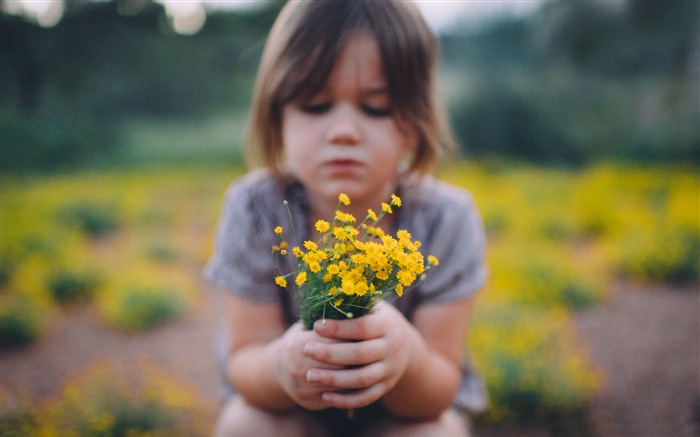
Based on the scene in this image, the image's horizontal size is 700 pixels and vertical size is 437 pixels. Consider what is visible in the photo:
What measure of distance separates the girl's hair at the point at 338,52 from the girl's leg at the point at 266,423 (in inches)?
35.2

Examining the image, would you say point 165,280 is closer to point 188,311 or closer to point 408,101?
point 188,311

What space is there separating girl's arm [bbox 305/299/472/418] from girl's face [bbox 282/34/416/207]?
404 mm

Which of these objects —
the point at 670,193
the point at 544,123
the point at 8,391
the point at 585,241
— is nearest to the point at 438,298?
the point at 8,391

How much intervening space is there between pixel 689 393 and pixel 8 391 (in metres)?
3.64

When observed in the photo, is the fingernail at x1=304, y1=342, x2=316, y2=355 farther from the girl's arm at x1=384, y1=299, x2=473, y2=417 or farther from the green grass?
the green grass

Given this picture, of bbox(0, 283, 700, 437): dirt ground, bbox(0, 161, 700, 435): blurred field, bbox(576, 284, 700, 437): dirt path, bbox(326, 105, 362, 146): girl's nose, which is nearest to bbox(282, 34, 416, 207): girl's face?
bbox(326, 105, 362, 146): girl's nose

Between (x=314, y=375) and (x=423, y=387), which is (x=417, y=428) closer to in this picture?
(x=423, y=387)

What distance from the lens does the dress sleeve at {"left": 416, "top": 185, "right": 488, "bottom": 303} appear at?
1.64 m

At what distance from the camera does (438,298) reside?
162cm

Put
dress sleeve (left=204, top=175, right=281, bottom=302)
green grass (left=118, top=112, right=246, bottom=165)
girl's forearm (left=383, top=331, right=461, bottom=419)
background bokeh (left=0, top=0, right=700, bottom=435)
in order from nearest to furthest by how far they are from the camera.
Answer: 1. girl's forearm (left=383, top=331, right=461, bottom=419)
2. dress sleeve (left=204, top=175, right=281, bottom=302)
3. background bokeh (left=0, top=0, right=700, bottom=435)
4. green grass (left=118, top=112, right=246, bottom=165)

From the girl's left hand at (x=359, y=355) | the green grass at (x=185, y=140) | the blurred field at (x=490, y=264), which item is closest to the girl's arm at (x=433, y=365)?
the girl's left hand at (x=359, y=355)

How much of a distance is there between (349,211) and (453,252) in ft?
1.31

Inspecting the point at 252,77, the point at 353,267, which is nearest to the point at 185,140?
the point at 252,77

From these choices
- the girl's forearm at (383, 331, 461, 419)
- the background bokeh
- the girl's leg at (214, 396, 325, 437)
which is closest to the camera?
the girl's forearm at (383, 331, 461, 419)
